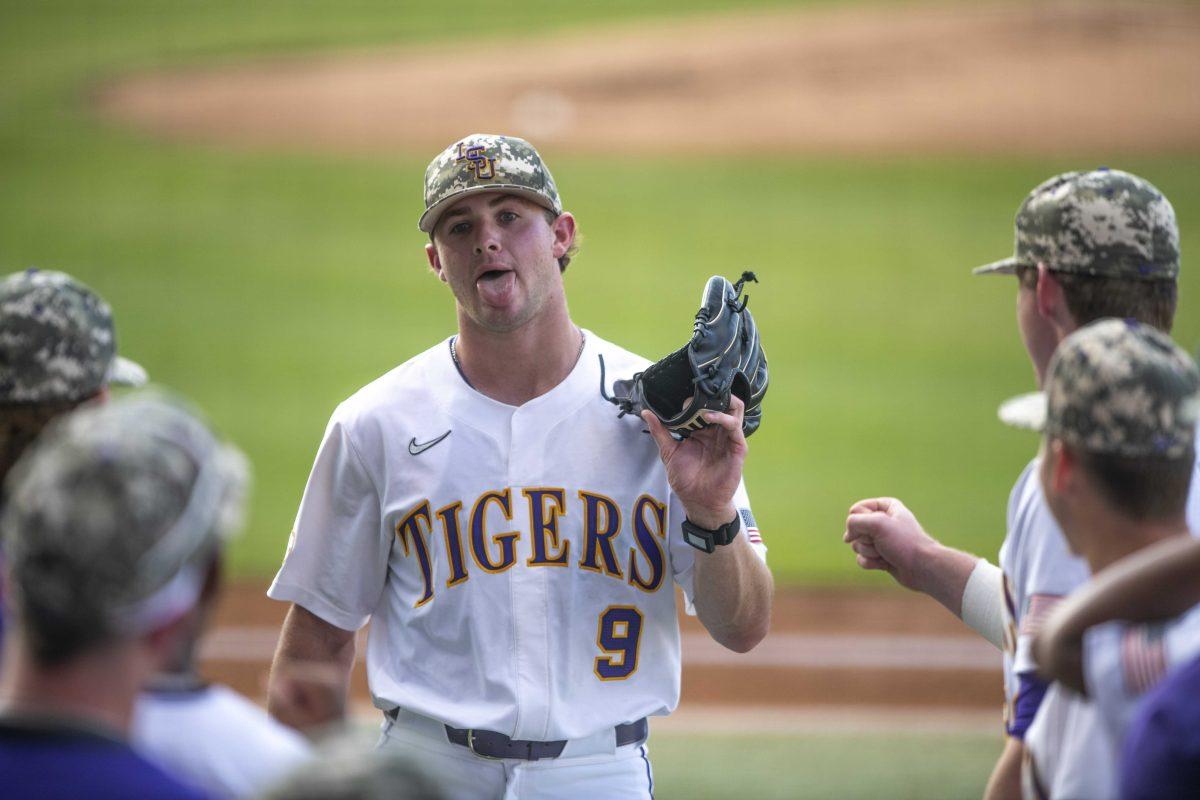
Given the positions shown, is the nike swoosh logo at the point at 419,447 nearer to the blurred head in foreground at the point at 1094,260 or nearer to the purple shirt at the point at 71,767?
the blurred head in foreground at the point at 1094,260

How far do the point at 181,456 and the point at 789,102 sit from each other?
18731 millimetres

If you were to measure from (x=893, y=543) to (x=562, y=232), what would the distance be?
1.00m

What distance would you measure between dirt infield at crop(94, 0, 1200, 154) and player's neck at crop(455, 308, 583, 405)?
→ 15.4 m

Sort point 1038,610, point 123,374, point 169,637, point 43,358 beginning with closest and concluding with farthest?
1. point 169,637
2. point 1038,610
3. point 43,358
4. point 123,374

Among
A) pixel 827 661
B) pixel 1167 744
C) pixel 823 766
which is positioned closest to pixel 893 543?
pixel 1167 744

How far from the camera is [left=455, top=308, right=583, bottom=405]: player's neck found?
2930 millimetres

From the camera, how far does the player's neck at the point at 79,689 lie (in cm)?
138

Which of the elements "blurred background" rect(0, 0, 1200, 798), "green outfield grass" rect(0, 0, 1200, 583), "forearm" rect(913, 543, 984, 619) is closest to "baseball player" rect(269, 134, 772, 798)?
"forearm" rect(913, 543, 984, 619)

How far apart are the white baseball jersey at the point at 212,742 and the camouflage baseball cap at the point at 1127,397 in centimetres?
101

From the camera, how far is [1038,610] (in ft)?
6.86

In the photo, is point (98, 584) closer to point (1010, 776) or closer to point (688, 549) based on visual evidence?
point (1010, 776)

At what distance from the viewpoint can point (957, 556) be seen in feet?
9.07

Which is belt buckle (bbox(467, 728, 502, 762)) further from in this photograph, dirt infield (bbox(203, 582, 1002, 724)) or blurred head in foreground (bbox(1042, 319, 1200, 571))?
dirt infield (bbox(203, 582, 1002, 724))

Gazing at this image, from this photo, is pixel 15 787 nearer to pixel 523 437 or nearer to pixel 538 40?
pixel 523 437
